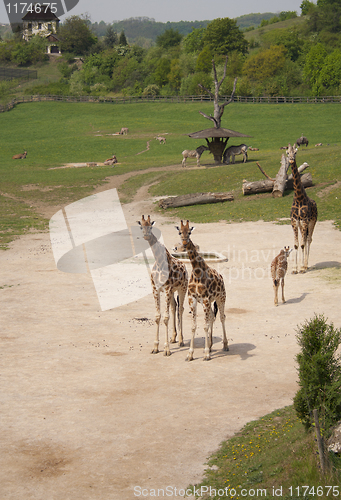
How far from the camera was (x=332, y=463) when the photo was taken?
6.95m

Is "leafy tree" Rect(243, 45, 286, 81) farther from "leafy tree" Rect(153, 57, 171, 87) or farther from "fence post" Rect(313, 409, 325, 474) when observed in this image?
"fence post" Rect(313, 409, 325, 474)

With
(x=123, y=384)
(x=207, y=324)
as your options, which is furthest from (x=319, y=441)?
(x=207, y=324)

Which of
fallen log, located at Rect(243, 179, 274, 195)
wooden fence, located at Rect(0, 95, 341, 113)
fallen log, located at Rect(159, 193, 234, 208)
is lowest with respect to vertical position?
fallen log, located at Rect(159, 193, 234, 208)

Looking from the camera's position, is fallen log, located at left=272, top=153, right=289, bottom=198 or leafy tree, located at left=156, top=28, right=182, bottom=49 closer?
fallen log, located at left=272, top=153, right=289, bottom=198

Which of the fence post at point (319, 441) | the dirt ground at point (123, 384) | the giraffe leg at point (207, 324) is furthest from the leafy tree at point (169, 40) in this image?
the fence post at point (319, 441)

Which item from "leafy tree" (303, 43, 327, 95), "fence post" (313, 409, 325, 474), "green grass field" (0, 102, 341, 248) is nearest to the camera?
"fence post" (313, 409, 325, 474)

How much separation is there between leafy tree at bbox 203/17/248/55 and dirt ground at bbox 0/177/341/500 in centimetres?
13525

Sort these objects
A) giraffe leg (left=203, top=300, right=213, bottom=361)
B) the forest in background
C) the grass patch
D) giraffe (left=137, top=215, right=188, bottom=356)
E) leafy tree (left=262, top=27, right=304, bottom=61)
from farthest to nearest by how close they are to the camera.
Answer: leafy tree (left=262, top=27, right=304, bottom=61) → the forest in background → giraffe (left=137, top=215, right=188, bottom=356) → giraffe leg (left=203, top=300, right=213, bottom=361) → the grass patch

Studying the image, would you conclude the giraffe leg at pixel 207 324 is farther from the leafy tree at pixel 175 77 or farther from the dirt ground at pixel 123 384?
the leafy tree at pixel 175 77

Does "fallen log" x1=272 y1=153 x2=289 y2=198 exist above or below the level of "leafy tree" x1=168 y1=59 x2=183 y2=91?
below

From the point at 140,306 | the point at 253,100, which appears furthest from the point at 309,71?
the point at 140,306

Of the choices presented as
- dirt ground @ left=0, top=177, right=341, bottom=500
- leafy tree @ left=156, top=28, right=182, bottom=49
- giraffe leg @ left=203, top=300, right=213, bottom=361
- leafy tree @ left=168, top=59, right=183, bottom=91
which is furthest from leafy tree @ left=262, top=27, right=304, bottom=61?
giraffe leg @ left=203, top=300, right=213, bottom=361

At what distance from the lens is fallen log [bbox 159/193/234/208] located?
35812mm

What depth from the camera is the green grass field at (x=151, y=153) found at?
33.9 metres
